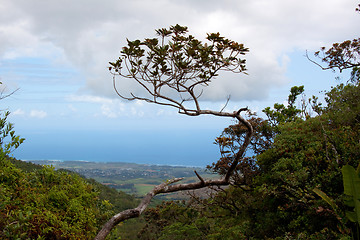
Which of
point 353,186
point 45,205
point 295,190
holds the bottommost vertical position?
point 45,205

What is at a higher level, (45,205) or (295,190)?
(295,190)

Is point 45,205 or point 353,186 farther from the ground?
point 353,186

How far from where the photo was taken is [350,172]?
4.50 m

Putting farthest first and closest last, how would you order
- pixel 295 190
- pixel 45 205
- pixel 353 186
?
pixel 295 190
pixel 353 186
pixel 45 205

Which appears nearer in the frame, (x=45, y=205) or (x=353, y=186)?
(x=45, y=205)

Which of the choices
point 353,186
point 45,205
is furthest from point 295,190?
point 45,205

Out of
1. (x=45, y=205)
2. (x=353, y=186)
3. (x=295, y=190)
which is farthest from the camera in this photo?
(x=295, y=190)

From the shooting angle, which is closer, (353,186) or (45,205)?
(45,205)

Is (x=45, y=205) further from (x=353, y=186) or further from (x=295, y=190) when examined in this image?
(x=353, y=186)

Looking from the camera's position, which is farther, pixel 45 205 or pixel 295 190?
pixel 295 190

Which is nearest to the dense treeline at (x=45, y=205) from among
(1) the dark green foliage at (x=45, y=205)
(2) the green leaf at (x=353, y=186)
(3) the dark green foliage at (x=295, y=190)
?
(1) the dark green foliage at (x=45, y=205)

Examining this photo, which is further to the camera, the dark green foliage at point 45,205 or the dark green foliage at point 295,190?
the dark green foliage at point 295,190

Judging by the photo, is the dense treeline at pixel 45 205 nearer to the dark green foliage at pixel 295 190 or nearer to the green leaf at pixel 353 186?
the dark green foliage at pixel 295 190

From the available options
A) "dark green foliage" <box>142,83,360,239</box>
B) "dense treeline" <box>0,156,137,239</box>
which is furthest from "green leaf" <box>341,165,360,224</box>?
"dense treeline" <box>0,156,137,239</box>
